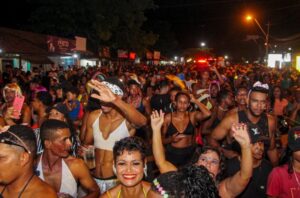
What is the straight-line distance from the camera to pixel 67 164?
13.0 feet

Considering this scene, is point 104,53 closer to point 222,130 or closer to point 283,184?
point 222,130

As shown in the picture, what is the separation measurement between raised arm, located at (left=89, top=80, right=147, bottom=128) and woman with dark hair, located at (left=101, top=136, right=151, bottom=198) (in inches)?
31.7

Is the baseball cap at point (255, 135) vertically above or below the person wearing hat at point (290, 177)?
above

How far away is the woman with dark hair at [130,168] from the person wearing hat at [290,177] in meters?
1.34

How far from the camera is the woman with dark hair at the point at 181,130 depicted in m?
6.46

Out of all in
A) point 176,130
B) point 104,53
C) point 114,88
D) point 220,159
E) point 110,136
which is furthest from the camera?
point 104,53

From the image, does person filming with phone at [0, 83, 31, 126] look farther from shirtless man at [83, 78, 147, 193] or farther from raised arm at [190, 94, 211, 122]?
raised arm at [190, 94, 211, 122]

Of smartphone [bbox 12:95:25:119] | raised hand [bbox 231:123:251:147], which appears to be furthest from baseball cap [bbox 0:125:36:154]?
smartphone [bbox 12:95:25:119]

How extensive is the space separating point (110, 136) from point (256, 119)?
6.60 ft

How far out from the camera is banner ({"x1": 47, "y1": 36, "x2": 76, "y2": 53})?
1994 centimetres

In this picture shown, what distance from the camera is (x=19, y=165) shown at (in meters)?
2.99

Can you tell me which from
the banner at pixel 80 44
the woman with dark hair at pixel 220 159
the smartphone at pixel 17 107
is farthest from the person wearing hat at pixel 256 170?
the banner at pixel 80 44

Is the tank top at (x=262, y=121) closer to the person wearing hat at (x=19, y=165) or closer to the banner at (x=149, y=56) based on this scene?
the person wearing hat at (x=19, y=165)

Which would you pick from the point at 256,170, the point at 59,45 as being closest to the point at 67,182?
the point at 256,170
